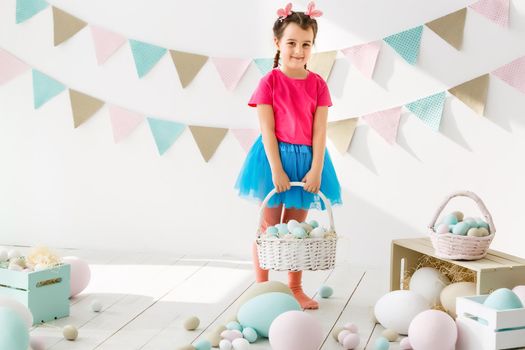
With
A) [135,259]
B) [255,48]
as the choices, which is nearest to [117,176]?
[135,259]

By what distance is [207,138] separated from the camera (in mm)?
3879

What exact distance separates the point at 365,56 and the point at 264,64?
491mm

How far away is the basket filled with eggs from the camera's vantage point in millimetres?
2691

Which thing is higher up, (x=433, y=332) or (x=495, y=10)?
(x=495, y=10)

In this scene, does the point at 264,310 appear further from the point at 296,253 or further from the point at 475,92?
the point at 475,92

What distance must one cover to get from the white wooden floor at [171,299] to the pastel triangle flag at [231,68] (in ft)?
2.88

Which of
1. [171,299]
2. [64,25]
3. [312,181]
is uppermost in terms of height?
[64,25]

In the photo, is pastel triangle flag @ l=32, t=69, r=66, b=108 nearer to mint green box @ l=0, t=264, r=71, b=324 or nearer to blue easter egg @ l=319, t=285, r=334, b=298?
mint green box @ l=0, t=264, r=71, b=324

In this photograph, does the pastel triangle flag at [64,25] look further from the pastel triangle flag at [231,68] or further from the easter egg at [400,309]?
the easter egg at [400,309]

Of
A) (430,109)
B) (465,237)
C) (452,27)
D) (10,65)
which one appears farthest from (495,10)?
(10,65)

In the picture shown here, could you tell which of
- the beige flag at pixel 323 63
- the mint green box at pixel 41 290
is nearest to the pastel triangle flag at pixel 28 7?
the beige flag at pixel 323 63

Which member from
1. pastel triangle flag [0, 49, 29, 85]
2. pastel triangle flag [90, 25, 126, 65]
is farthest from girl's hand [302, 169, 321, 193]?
pastel triangle flag [0, 49, 29, 85]

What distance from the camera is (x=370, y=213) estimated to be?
373cm

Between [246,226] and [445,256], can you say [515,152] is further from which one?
[246,226]
